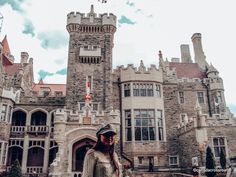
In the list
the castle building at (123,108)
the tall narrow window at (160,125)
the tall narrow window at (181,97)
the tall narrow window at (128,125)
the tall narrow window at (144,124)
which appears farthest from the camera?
the tall narrow window at (181,97)

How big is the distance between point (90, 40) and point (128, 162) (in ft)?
41.1

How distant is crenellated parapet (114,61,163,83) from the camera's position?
23219 millimetres

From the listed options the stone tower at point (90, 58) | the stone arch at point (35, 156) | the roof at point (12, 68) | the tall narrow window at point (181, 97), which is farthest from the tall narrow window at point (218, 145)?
the roof at point (12, 68)

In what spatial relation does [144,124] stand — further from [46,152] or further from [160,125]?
[46,152]

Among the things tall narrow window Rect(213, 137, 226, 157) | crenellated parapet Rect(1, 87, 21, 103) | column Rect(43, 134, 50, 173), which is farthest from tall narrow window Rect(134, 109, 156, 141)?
crenellated parapet Rect(1, 87, 21, 103)

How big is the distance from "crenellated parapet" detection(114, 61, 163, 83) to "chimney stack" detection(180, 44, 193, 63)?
9675mm

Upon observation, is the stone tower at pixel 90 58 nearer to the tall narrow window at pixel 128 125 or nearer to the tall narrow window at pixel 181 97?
the tall narrow window at pixel 128 125

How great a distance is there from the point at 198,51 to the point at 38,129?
20.8 m

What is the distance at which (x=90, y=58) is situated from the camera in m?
23.4

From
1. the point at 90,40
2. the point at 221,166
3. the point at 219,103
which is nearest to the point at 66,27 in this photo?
the point at 90,40

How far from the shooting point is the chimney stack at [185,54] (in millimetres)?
31938

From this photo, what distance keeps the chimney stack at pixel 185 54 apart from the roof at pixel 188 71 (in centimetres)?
315

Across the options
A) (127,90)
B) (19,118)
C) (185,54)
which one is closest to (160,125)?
(127,90)

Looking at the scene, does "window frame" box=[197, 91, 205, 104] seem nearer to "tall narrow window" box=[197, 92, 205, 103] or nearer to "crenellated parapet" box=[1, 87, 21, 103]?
"tall narrow window" box=[197, 92, 205, 103]
